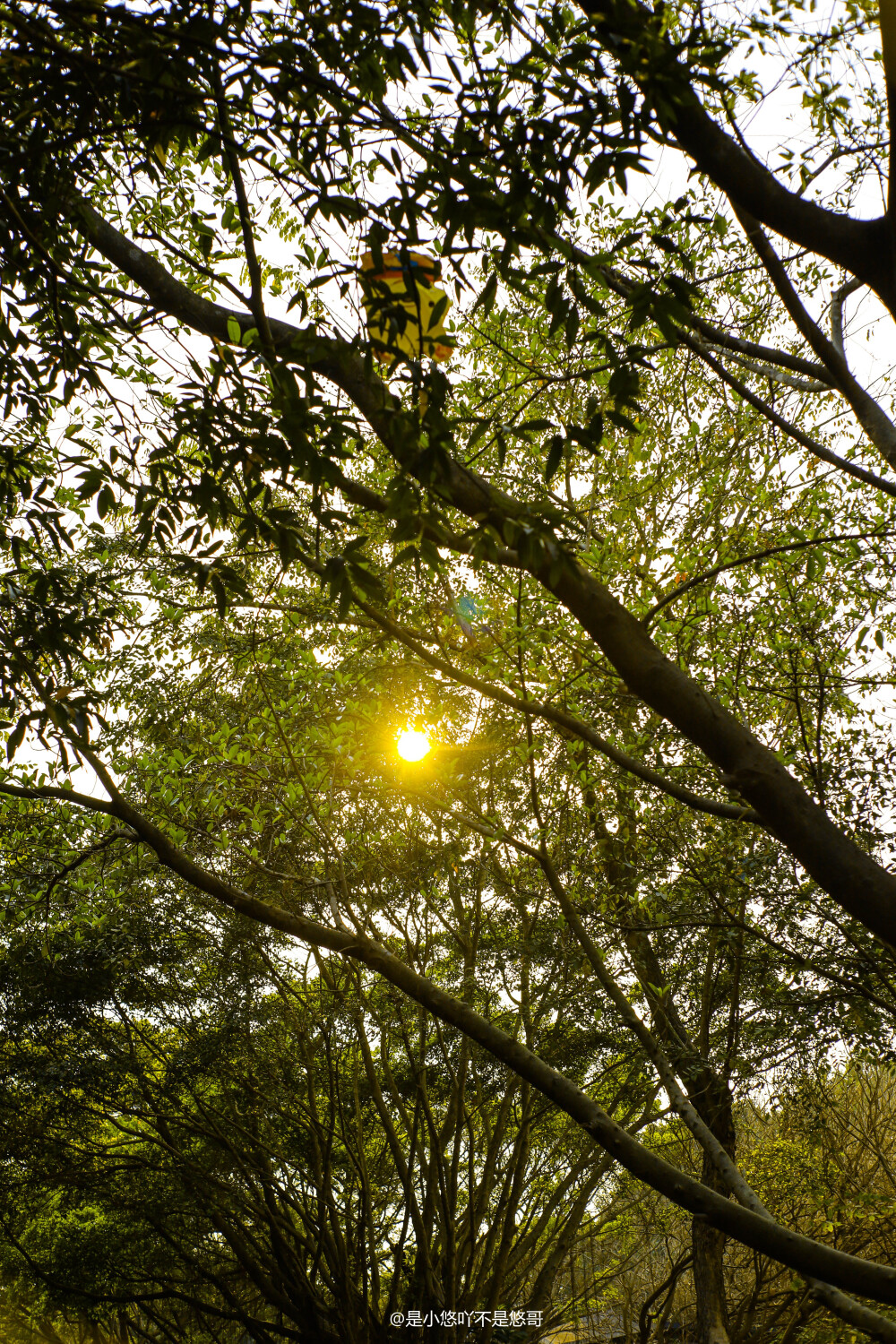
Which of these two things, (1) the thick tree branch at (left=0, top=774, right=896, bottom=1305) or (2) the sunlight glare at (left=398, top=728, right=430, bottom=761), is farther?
(2) the sunlight glare at (left=398, top=728, right=430, bottom=761)

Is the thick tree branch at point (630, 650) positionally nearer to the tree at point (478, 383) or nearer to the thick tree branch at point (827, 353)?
the tree at point (478, 383)

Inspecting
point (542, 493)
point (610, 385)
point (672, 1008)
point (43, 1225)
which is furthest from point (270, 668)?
point (43, 1225)

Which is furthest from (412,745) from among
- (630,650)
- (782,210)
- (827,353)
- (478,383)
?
(782,210)

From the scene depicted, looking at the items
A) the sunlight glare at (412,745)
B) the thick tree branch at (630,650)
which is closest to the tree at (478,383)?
the thick tree branch at (630,650)

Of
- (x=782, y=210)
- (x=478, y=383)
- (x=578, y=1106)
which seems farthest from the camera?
(x=478, y=383)

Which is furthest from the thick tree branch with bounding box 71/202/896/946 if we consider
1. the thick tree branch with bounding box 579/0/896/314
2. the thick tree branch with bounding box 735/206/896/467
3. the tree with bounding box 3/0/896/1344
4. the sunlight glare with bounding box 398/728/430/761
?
the sunlight glare with bounding box 398/728/430/761

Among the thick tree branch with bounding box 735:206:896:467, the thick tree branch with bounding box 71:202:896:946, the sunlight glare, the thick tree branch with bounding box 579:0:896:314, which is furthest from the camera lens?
the sunlight glare

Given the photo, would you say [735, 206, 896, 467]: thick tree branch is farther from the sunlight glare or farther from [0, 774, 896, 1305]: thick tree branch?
the sunlight glare

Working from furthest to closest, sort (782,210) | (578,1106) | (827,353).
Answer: (827,353) < (578,1106) < (782,210)

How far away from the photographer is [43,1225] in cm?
714

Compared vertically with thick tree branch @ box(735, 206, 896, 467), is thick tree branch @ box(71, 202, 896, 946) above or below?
below

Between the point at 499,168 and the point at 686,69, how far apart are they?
363 millimetres

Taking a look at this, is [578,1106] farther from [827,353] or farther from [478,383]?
[478,383]

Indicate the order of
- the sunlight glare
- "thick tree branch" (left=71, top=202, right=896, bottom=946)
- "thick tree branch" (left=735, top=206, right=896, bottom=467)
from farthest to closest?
the sunlight glare < "thick tree branch" (left=735, top=206, right=896, bottom=467) < "thick tree branch" (left=71, top=202, right=896, bottom=946)
